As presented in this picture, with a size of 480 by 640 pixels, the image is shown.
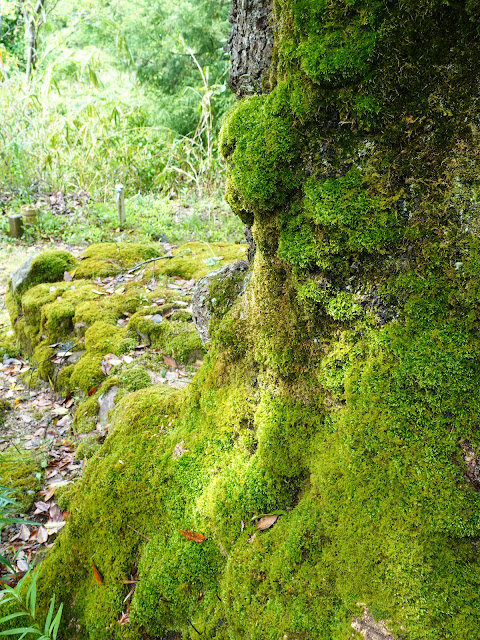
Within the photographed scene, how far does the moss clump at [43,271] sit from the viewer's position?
5.61m

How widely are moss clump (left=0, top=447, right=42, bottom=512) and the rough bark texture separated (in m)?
2.76

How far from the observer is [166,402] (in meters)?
2.57

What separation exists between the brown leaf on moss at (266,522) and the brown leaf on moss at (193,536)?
0.27 meters

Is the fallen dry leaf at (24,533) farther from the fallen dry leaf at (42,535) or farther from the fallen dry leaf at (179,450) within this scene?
the fallen dry leaf at (179,450)

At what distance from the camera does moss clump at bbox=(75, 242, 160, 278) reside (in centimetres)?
552

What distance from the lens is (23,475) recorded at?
10.8 ft

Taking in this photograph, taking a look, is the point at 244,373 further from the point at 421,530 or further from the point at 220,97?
the point at 220,97

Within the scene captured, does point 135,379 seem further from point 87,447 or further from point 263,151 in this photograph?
point 263,151

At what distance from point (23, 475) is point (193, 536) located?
1.99 meters

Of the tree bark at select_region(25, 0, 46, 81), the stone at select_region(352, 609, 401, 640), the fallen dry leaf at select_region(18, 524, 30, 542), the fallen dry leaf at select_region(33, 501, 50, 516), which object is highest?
the tree bark at select_region(25, 0, 46, 81)

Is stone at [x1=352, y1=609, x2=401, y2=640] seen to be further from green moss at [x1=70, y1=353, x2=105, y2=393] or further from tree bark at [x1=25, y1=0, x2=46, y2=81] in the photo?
tree bark at [x1=25, y1=0, x2=46, y2=81]

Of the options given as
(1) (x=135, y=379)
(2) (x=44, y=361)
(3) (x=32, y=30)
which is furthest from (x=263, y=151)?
(3) (x=32, y=30)

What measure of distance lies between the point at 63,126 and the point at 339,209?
337 inches

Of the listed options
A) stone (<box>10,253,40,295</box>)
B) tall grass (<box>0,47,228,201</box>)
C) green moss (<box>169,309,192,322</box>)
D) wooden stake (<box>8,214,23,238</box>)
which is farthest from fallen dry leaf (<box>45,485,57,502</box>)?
tall grass (<box>0,47,228,201</box>)
